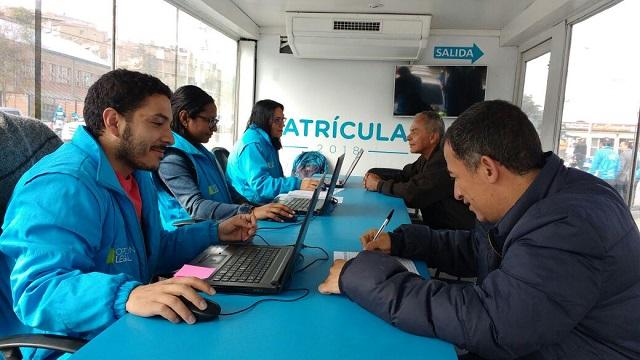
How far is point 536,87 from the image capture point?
466cm

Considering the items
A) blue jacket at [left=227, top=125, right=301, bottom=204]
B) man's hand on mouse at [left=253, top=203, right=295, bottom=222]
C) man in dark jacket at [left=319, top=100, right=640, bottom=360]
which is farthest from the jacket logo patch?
blue jacket at [left=227, top=125, right=301, bottom=204]

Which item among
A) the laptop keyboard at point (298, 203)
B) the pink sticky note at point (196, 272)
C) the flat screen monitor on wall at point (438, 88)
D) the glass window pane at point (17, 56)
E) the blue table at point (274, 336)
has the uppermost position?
the flat screen monitor on wall at point (438, 88)

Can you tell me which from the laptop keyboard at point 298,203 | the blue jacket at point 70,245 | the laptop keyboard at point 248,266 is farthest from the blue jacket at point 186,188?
the blue jacket at point 70,245

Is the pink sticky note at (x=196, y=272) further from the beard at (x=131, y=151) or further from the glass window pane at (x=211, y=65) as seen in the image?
the glass window pane at (x=211, y=65)

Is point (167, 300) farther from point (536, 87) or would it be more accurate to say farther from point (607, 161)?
point (536, 87)

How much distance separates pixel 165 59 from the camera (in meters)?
3.87

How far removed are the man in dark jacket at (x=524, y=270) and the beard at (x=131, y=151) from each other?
703mm

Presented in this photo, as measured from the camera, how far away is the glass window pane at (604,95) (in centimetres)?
290

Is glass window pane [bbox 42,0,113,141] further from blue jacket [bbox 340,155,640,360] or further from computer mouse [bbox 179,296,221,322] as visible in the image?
blue jacket [bbox 340,155,640,360]

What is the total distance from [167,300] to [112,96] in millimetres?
678

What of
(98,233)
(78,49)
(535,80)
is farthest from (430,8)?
(98,233)

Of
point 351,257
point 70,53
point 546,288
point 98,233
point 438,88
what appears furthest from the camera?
point 438,88

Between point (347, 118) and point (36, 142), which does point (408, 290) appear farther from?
point (347, 118)

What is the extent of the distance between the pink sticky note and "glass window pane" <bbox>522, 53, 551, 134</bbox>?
154 inches
